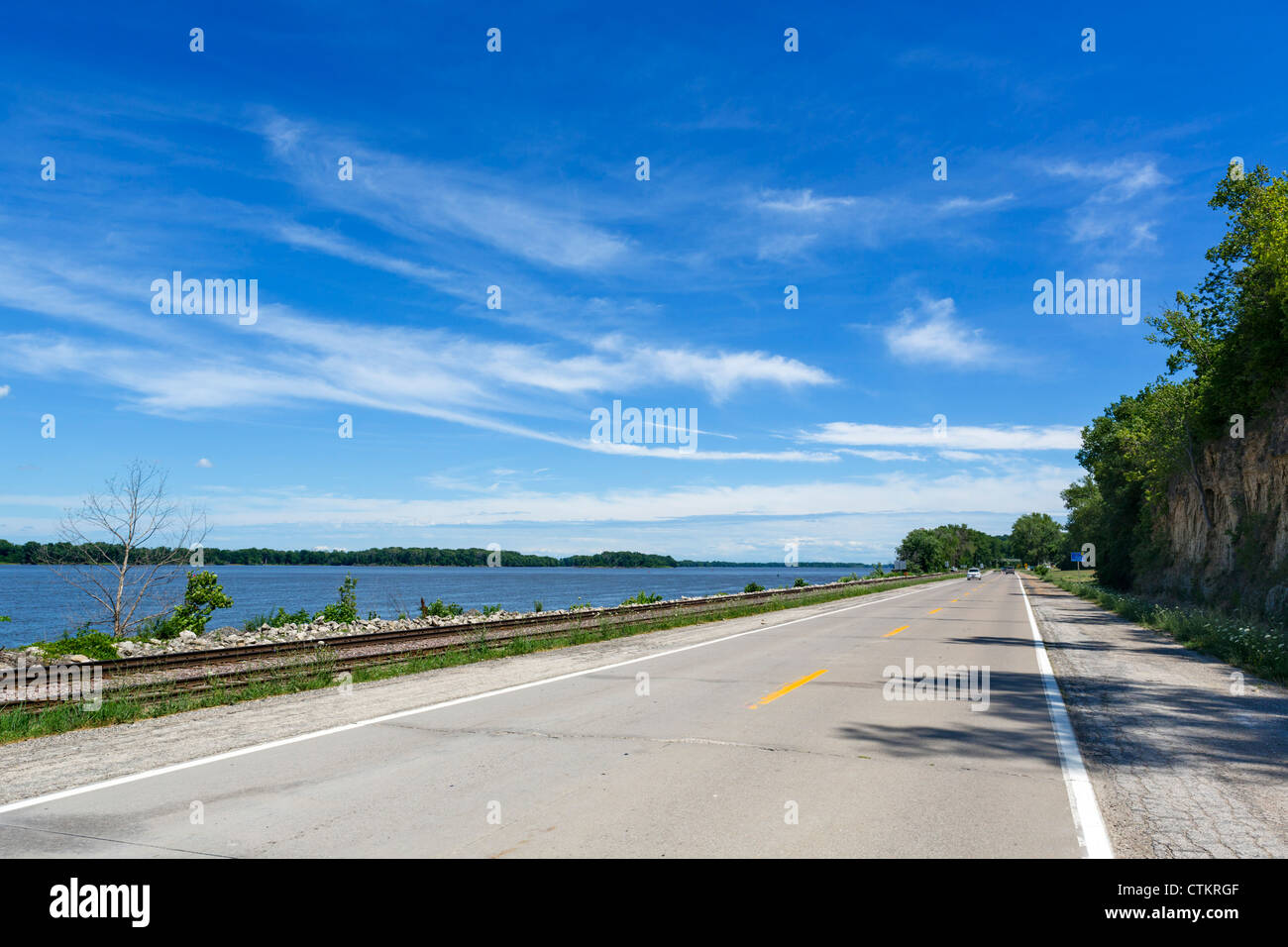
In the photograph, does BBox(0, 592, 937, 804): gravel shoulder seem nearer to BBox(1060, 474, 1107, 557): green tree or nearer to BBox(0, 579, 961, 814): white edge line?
BBox(0, 579, 961, 814): white edge line

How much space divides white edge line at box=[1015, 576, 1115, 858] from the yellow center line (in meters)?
3.42

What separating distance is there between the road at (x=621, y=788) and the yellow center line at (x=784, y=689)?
68mm

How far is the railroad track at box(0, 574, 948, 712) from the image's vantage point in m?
11.6

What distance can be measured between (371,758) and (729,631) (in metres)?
15.8

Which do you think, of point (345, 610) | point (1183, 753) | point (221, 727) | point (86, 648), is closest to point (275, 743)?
point (221, 727)

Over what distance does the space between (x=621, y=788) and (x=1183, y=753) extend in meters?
5.74

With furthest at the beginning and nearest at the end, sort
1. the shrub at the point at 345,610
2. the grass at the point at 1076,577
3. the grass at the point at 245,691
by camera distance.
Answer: the grass at the point at 1076,577 → the shrub at the point at 345,610 → the grass at the point at 245,691

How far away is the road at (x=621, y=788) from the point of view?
516 cm

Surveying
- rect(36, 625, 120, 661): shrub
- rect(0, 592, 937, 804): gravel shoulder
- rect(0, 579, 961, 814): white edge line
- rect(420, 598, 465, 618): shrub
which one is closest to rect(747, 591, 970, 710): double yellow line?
rect(0, 579, 961, 814): white edge line

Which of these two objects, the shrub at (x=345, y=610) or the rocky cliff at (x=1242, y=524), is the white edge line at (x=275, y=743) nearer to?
the shrub at (x=345, y=610)

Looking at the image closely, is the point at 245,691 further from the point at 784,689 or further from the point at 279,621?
the point at 279,621

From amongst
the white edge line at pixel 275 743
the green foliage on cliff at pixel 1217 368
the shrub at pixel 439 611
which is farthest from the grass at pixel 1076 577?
the white edge line at pixel 275 743

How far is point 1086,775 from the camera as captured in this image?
22.6ft
